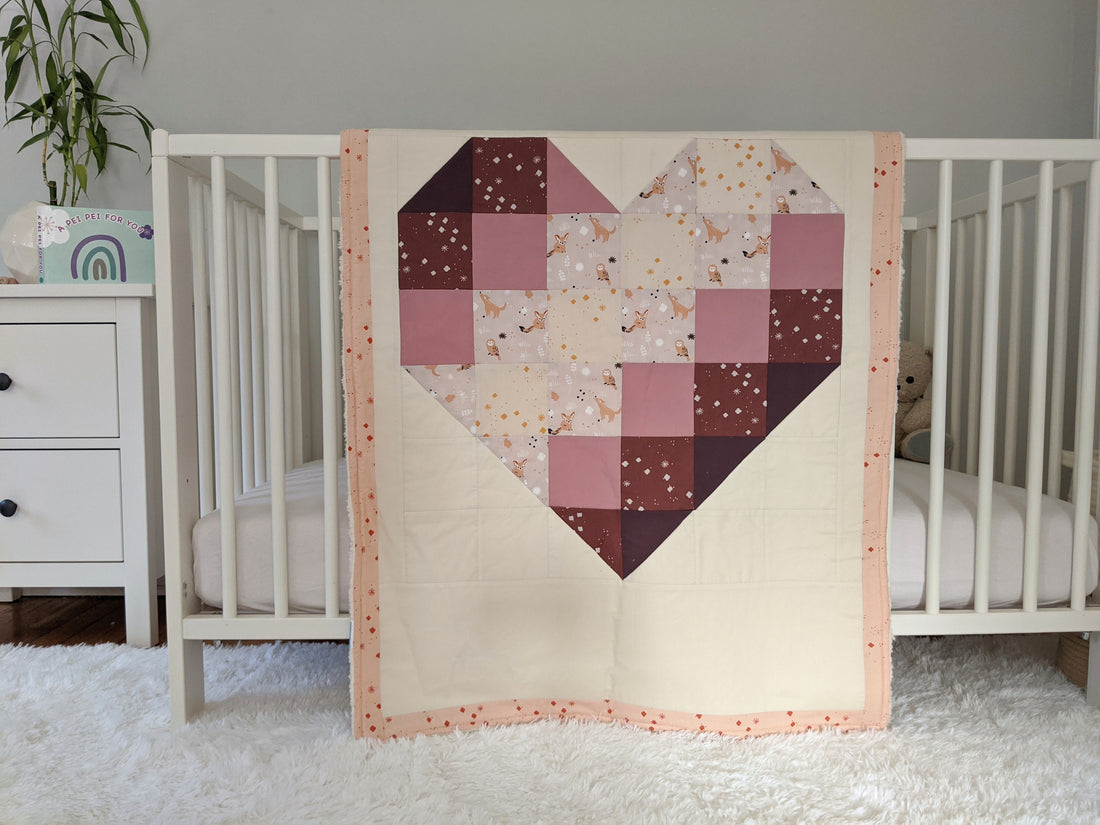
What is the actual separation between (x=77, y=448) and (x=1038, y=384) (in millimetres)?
1788

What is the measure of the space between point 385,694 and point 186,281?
708mm

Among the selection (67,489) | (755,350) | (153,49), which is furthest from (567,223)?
(153,49)

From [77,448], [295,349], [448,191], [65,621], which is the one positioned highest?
[448,191]

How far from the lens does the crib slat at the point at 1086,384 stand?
3.90 ft

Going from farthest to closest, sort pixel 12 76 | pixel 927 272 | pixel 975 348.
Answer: pixel 12 76, pixel 927 272, pixel 975 348

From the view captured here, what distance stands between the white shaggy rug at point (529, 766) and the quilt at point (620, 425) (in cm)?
7

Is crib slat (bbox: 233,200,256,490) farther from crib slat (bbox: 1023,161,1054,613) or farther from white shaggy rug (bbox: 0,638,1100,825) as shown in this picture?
crib slat (bbox: 1023,161,1054,613)

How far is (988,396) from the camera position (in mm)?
1185

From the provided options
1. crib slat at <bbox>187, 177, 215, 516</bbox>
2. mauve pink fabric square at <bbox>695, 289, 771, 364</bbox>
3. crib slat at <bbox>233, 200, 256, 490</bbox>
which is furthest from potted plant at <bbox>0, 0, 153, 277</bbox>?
mauve pink fabric square at <bbox>695, 289, 771, 364</bbox>

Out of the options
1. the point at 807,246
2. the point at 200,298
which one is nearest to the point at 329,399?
the point at 200,298

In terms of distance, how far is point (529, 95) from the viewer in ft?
6.52

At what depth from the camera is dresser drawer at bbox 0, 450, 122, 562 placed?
5.34ft

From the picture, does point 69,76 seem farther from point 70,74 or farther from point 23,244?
point 23,244

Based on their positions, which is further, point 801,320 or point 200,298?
point 200,298
